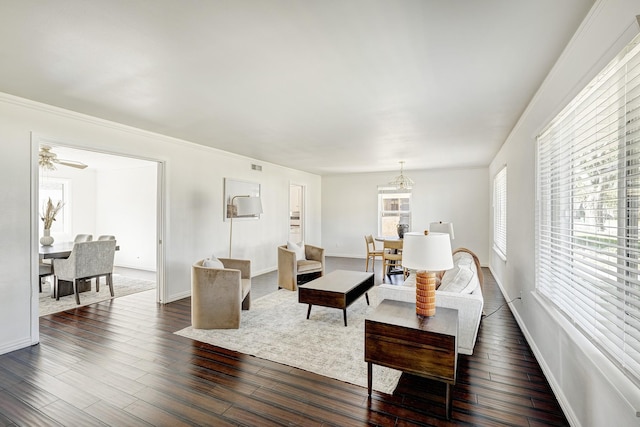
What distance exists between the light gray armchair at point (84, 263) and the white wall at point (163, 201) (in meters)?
1.04

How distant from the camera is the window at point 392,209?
8453 millimetres

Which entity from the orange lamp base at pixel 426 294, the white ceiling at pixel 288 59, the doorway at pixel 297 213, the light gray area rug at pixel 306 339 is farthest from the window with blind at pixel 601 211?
the doorway at pixel 297 213

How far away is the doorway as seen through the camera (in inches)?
344

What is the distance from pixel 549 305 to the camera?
249cm

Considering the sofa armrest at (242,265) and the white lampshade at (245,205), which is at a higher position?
the white lampshade at (245,205)

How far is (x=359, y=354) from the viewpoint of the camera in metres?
2.92

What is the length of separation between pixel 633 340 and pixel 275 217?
21.3ft

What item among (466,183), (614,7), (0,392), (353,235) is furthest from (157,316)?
(466,183)

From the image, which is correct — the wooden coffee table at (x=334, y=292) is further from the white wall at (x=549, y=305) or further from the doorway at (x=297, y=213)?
the doorway at (x=297, y=213)

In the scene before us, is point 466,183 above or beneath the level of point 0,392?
above

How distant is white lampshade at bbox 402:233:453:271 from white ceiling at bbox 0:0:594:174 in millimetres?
1301

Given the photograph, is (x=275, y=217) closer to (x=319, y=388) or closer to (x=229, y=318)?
(x=229, y=318)

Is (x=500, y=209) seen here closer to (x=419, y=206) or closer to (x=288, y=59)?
(x=419, y=206)

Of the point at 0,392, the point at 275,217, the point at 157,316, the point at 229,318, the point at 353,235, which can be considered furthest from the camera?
the point at 353,235
